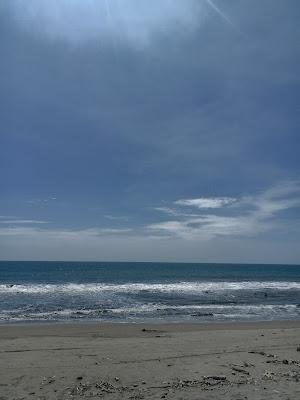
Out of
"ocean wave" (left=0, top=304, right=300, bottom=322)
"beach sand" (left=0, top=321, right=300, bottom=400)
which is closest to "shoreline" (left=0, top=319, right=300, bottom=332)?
"ocean wave" (left=0, top=304, right=300, bottom=322)

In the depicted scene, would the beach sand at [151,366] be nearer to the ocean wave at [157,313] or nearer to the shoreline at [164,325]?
the shoreline at [164,325]

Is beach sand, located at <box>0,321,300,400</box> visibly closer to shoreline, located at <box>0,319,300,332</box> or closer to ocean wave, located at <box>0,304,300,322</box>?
shoreline, located at <box>0,319,300,332</box>

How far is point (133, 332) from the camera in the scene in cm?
1488

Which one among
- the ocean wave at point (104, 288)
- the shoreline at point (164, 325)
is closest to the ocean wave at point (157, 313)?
the shoreline at point (164, 325)

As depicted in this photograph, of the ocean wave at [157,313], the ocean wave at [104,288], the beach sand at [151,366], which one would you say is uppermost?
the beach sand at [151,366]

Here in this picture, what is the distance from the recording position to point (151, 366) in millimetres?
8703

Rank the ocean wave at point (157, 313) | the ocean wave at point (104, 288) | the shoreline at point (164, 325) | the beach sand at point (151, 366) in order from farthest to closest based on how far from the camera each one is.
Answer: the ocean wave at point (104, 288)
the ocean wave at point (157, 313)
the shoreline at point (164, 325)
the beach sand at point (151, 366)

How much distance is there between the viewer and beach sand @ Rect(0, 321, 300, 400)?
22.5 ft

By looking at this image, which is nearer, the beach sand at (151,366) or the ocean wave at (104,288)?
the beach sand at (151,366)

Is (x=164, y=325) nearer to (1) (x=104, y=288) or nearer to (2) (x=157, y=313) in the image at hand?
(2) (x=157, y=313)

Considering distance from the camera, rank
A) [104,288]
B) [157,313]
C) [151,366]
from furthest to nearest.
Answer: [104,288] < [157,313] < [151,366]

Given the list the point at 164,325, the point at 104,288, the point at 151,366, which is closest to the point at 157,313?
the point at 164,325

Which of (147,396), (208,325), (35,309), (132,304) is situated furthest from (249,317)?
(147,396)

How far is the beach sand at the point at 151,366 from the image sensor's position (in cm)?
686
